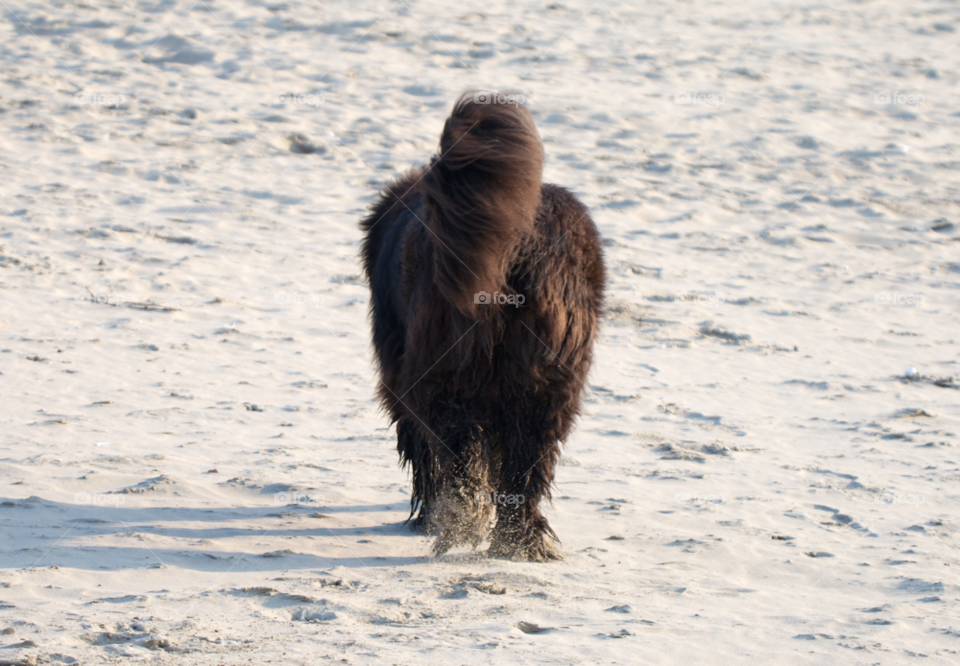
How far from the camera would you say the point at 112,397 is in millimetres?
5855

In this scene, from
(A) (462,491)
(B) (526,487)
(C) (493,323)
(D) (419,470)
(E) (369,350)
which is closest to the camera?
(C) (493,323)

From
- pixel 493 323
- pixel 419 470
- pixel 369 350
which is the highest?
pixel 493 323

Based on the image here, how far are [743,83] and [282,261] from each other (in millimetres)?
7862

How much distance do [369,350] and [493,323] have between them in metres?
3.38

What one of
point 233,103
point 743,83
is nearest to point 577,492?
point 233,103

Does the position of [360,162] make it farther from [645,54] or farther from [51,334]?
[645,54]

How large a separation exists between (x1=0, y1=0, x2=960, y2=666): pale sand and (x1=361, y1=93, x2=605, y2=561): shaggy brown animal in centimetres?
32

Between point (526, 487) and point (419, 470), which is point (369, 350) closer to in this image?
point (419, 470)

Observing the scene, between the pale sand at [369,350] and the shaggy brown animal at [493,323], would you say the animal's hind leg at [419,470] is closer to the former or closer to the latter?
A: the shaggy brown animal at [493,323]

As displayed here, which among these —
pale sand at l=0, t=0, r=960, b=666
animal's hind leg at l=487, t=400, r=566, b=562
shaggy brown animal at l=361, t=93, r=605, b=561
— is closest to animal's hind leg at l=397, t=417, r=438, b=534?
shaggy brown animal at l=361, t=93, r=605, b=561

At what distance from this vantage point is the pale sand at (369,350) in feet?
11.4

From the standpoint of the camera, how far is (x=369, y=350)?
7.04m

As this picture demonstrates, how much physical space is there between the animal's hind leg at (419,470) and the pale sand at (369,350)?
0.15 m

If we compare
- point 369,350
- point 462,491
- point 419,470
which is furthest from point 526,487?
point 369,350
